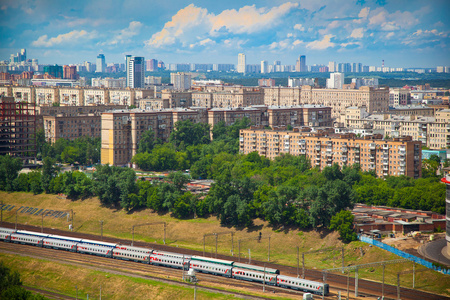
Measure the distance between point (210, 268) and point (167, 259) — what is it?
474 centimetres

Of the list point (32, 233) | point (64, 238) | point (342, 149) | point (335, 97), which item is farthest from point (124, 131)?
point (335, 97)

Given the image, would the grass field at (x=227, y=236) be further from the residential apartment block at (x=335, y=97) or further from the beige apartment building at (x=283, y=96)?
the beige apartment building at (x=283, y=96)

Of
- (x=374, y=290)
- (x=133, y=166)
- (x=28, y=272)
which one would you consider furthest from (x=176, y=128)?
(x=374, y=290)

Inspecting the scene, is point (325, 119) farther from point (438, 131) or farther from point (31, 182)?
point (31, 182)

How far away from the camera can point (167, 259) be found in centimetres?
6125

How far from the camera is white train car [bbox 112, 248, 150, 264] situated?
62781 mm

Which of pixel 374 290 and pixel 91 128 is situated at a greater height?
pixel 91 128

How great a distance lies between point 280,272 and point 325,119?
83.6 m

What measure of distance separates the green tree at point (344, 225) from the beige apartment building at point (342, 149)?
26476 mm

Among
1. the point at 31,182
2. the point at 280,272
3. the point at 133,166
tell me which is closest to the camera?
A: the point at 280,272

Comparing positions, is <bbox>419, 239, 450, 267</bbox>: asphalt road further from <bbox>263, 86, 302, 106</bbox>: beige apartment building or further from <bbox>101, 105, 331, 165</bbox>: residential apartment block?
<bbox>263, 86, 302, 106</bbox>: beige apartment building

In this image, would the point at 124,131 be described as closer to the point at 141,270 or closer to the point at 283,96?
the point at 141,270

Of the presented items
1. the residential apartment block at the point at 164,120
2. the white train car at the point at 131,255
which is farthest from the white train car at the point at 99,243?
the residential apartment block at the point at 164,120

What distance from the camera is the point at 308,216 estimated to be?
69.2 meters
